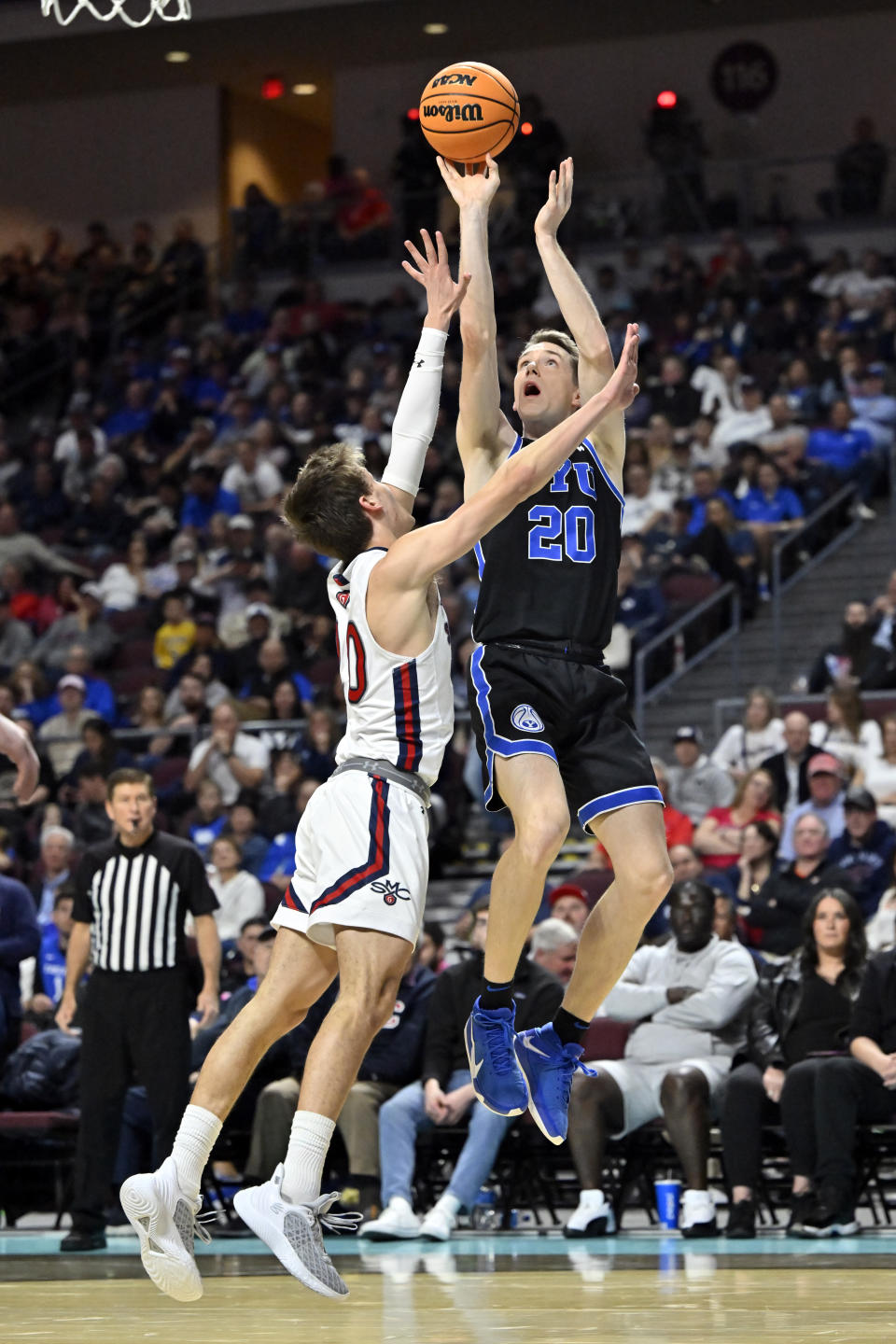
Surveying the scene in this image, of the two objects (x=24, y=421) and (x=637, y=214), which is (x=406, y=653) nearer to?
(x=637, y=214)

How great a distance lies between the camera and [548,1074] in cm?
661

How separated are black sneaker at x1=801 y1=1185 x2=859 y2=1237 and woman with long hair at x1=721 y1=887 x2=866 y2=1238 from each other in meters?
0.15

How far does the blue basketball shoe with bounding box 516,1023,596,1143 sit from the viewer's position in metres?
6.57

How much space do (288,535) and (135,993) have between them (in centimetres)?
880

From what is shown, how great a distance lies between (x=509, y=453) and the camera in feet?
22.6

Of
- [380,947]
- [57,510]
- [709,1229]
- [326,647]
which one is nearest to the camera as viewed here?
[380,947]

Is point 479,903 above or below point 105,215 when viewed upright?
below

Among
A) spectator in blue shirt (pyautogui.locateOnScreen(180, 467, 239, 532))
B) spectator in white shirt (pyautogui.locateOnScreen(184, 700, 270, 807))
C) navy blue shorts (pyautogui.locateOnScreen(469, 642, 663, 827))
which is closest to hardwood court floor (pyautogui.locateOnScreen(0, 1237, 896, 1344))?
navy blue shorts (pyautogui.locateOnScreen(469, 642, 663, 827))

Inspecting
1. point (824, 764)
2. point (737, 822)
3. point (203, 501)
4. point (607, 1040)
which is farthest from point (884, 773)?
point (203, 501)

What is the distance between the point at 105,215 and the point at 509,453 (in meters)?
22.0

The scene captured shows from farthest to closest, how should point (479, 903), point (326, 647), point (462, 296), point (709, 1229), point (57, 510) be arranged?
point (57, 510) < point (326, 647) < point (479, 903) < point (709, 1229) < point (462, 296)

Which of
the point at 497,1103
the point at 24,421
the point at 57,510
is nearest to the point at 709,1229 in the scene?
the point at 497,1103

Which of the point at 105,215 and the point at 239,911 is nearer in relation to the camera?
the point at 239,911

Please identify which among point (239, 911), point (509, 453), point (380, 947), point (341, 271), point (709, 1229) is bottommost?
point (709, 1229)
